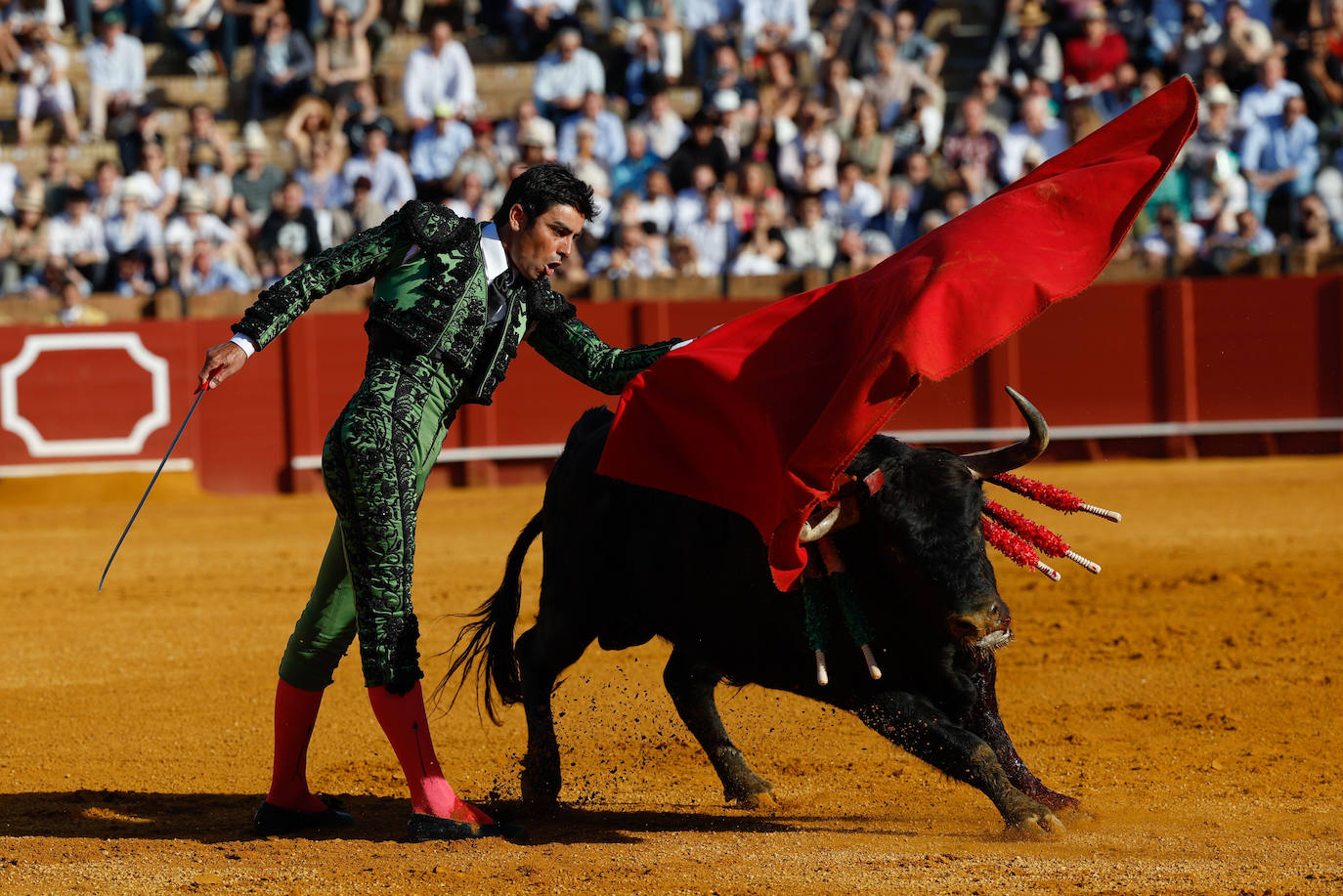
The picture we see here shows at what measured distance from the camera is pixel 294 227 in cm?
1034

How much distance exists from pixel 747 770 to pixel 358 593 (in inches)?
42.8

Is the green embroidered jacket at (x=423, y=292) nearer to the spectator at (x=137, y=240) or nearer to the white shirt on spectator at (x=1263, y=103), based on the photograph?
the spectator at (x=137, y=240)

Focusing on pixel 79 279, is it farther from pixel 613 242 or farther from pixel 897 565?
pixel 897 565

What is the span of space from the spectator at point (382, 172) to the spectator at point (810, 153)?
2478mm

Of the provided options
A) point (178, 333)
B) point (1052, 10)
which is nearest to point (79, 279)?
point (178, 333)

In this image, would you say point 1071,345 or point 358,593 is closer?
point 358,593

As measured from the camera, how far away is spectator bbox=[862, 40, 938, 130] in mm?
11180

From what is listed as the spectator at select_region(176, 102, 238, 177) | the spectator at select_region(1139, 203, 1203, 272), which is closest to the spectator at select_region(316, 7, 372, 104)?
the spectator at select_region(176, 102, 238, 177)

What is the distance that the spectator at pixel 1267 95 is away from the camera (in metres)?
10.4

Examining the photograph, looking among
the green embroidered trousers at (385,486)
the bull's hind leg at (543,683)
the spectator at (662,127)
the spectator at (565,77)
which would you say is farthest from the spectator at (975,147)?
the green embroidered trousers at (385,486)

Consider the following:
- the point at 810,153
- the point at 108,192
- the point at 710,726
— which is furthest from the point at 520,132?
the point at 710,726

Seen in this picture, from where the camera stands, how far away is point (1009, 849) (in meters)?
3.18

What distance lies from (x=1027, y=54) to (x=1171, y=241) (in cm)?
187

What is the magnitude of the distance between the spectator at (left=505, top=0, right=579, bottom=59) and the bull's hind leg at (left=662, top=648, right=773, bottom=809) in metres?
8.62
